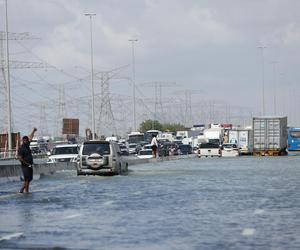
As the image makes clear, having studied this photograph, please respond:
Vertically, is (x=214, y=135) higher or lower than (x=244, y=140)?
higher

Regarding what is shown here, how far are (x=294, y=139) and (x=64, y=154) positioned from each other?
188 feet

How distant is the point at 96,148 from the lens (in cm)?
4278

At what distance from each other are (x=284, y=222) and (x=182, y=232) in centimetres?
273

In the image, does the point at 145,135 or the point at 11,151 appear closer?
the point at 11,151

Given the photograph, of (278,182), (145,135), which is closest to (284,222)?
(278,182)

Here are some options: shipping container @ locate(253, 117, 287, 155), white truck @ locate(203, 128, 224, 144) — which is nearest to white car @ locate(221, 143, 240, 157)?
shipping container @ locate(253, 117, 287, 155)

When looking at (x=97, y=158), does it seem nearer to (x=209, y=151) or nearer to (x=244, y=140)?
(x=209, y=151)

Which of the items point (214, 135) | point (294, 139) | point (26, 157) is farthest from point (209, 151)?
point (26, 157)

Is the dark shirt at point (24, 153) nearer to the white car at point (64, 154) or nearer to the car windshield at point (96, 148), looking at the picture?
the car windshield at point (96, 148)

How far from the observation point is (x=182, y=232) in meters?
16.0

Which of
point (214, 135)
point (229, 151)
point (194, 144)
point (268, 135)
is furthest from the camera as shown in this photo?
point (194, 144)

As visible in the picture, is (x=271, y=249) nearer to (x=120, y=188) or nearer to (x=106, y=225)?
(x=106, y=225)

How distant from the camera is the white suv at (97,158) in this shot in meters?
42.3

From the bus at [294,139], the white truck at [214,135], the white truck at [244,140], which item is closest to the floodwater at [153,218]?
the white truck at [244,140]
